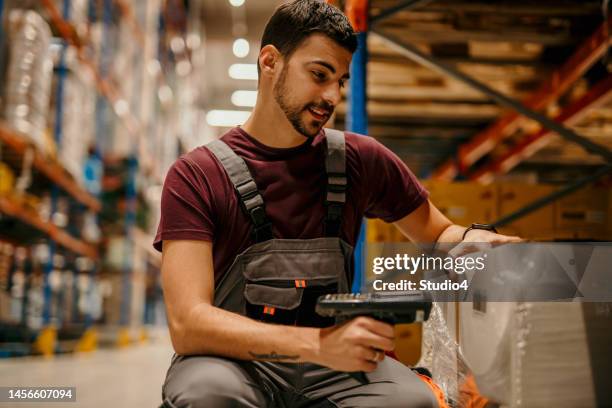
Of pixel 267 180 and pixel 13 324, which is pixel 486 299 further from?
pixel 13 324

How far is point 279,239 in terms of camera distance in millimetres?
1433

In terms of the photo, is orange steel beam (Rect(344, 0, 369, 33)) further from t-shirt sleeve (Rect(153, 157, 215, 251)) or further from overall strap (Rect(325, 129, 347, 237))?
t-shirt sleeve (Rect(153, 157, 215, 251))

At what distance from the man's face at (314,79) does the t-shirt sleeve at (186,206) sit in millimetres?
284

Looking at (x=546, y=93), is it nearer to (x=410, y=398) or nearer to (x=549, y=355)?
(x=549, y=355)

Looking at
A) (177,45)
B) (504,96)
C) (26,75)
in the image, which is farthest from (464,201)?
(177,45)

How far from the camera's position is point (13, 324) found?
643cm

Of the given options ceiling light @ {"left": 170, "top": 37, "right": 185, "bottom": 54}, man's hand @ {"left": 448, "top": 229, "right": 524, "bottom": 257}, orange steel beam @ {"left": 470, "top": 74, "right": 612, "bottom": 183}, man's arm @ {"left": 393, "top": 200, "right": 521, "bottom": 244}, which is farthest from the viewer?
ceiling light @ {"left": 170, "top": 37, "right": 185, "bottom": 54}

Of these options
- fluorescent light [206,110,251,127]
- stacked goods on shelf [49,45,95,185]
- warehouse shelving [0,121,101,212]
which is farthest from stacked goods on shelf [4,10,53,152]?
A: fluorescent light [206,110,251,127]

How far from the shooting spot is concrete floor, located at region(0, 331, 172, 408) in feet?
10.3

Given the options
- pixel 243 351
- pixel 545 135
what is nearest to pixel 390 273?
pixel 243 351

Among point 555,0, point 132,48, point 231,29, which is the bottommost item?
point 555,0

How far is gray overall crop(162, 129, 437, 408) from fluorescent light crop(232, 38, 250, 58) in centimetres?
1361

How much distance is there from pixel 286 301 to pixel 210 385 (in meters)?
0.28

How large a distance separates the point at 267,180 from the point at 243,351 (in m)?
0.46
